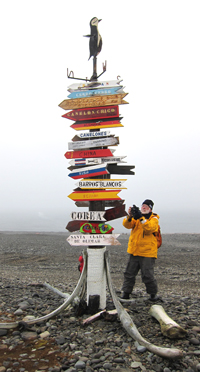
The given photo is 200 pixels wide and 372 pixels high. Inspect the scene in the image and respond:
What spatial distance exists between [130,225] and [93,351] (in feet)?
8.90

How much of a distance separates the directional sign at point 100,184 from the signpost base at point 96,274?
1337 millimetres

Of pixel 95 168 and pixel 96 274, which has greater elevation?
pixel 95 168

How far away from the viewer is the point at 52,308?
646cm

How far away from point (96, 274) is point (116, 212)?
1365 millimetres

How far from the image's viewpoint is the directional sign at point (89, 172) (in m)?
6.07

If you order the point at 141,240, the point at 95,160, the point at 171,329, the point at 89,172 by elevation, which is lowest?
the point at 171,329

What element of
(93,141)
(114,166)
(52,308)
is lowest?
(52,308)

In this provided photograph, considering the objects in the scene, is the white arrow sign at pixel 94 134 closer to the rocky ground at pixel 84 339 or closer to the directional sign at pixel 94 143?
the directional sign at pixel 94 143

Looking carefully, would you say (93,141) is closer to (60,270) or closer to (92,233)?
(92,233)

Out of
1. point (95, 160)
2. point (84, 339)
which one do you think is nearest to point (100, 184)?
point (95, 160)

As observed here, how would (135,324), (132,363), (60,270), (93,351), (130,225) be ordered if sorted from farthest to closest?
1. (60,270)
2. (130,225)
3. (135,324)
4. (93,351)
5. (132,363)

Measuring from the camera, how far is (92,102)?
629cm

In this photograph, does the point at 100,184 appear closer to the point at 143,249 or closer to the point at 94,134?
the point at 94,134

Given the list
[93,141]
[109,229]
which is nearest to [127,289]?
[109,229]
